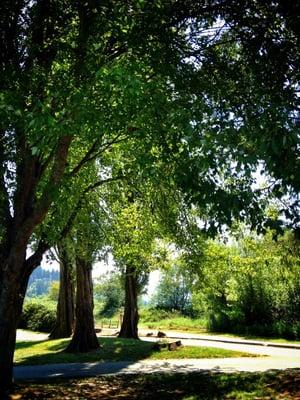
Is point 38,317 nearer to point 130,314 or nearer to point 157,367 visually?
point 130,314

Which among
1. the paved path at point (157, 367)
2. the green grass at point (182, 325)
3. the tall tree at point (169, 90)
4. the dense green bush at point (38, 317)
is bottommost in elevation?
the paved path at point (157, 367)

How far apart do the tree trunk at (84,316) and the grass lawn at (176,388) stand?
973 cm

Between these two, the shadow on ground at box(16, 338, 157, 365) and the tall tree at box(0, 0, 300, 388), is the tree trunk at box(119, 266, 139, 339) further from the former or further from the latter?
the tall tree at box(0, 0, 300, 388)

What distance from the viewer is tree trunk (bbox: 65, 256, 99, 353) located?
24031 mm

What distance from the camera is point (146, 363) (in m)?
18.9

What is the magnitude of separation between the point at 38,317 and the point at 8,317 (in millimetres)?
35774

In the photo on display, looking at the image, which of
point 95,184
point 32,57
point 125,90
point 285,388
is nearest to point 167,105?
point 125,90

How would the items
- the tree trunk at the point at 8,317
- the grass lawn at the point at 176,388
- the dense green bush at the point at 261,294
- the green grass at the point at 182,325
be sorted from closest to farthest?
the grass lawn at the point at 176,388 → the tree trunk at the point at 8,317 → the dense green bush at the point at 261,294 → the green grass at the point at 182,325

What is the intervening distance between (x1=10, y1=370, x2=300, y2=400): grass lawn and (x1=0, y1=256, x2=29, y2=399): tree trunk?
0.53 metres

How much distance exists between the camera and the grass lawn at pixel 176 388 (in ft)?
35.4

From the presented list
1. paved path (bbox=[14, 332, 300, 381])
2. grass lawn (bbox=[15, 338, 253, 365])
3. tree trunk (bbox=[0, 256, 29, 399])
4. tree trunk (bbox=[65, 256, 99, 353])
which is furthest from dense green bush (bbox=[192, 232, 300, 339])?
tree trunk (bbox=[0, 256, 29, 399])

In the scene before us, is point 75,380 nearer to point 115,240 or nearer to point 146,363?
point 146,363

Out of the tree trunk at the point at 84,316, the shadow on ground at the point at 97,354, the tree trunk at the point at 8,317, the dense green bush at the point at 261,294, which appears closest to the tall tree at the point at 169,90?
the tree trunk at the point at 8,317

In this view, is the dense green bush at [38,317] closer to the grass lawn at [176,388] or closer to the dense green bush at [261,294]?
the dense green bush at [261,294]
